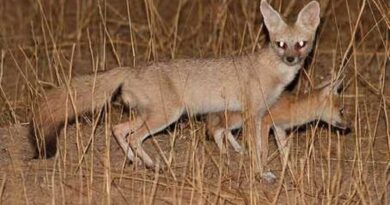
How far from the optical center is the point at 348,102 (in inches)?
348

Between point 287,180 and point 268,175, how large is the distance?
0.46 ft

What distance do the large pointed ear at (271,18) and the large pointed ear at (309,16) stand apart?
12 centimetres

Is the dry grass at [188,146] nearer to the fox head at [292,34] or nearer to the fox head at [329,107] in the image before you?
the fox head at [329,107]

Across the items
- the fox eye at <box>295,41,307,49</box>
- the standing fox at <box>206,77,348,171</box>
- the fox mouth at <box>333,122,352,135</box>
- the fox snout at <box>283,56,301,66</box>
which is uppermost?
the fox eye at <box>295,41,307,49</box>

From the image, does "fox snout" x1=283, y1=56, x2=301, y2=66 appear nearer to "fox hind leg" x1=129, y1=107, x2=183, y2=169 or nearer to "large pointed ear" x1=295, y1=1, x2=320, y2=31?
"large pointed ear" x1=295, y1=1, x2=320, y2=31

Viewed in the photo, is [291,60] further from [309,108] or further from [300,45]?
[309,108]

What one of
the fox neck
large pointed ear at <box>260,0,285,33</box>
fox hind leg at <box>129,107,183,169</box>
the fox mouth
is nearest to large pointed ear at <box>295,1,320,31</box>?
large pointed ear at <box>260,0,285,33</box>

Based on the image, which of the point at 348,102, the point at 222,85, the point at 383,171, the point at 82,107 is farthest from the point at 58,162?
the point at 348,102

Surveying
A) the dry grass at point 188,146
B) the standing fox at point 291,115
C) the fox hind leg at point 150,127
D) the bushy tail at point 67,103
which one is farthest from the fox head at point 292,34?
the bushy tail at point 67,103

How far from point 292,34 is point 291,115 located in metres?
0.65

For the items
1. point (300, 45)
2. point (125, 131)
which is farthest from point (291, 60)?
point (125, 131)

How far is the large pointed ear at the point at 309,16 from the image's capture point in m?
7.41

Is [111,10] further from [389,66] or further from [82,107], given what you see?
[82,107]

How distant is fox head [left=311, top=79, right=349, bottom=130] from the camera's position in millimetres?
7758
